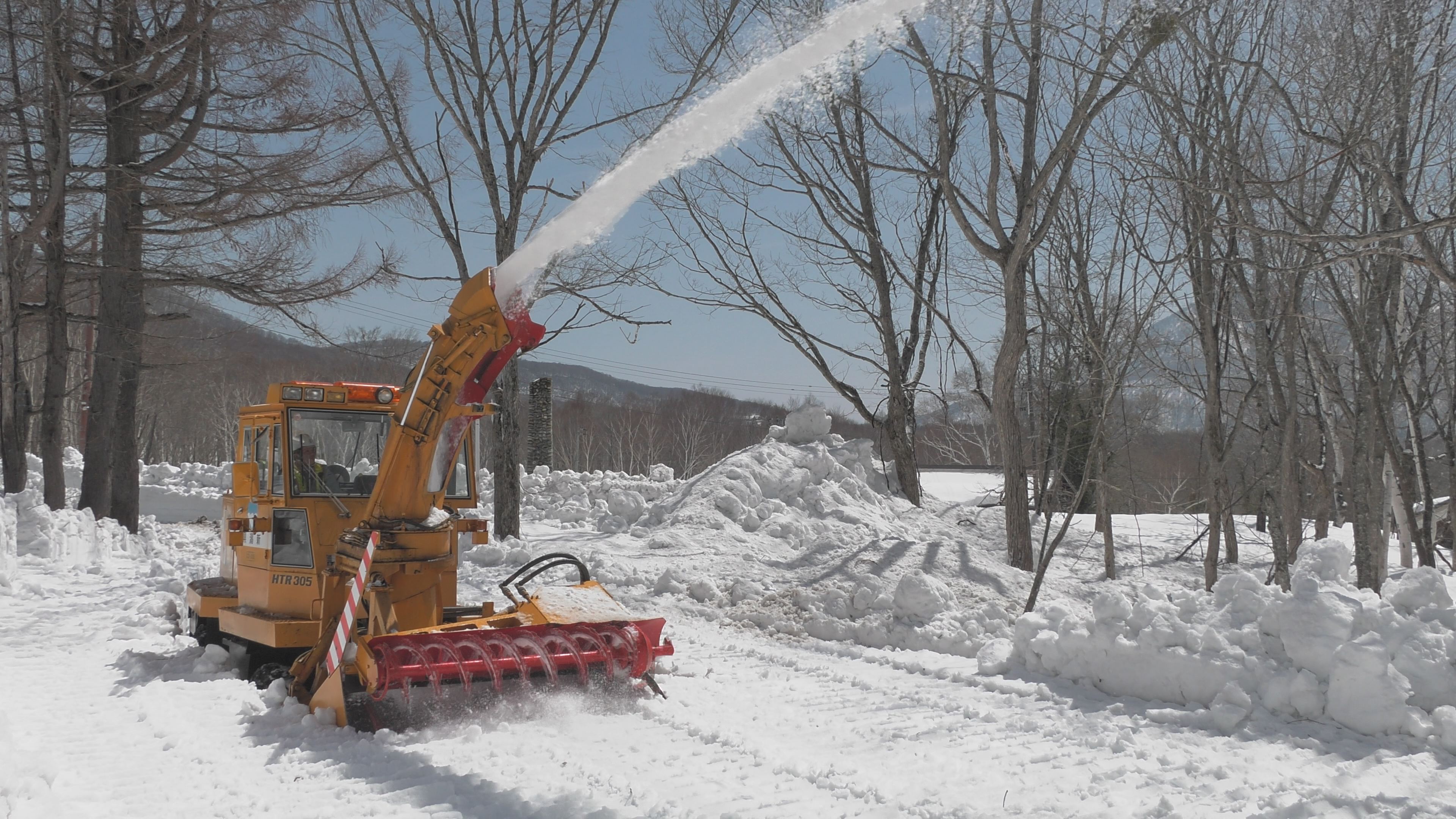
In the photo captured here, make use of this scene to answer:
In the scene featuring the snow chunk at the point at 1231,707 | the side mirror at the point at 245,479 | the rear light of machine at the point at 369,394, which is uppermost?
the rear light of machine at the point at 369,394

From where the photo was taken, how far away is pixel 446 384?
20.9 feet

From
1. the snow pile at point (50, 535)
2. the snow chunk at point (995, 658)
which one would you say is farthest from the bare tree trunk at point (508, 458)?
the snow chunk at point (995, 658)

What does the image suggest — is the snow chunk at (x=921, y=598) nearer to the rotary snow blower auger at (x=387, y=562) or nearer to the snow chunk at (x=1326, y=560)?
the rotary snow blower auger at (x=387, y=562)

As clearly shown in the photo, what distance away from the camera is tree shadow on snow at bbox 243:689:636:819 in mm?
4719

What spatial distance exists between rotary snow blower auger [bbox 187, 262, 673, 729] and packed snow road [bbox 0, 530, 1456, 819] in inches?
12.2

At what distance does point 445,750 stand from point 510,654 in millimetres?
794

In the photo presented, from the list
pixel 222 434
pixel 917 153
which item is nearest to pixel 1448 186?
pixel 917 153

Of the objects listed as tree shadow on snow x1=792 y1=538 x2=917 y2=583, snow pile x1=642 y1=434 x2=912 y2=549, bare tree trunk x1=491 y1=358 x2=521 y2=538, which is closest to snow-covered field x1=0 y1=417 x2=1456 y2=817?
tree shadow on snow x1=792 y1=538 x2=917 y2=583

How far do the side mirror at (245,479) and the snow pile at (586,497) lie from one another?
9.85m

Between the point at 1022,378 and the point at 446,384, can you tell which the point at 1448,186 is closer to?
the point at 1022,378

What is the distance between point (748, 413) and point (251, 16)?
72.7 meters

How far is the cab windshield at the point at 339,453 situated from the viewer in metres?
7.65

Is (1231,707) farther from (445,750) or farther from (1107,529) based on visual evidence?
(1107,529)

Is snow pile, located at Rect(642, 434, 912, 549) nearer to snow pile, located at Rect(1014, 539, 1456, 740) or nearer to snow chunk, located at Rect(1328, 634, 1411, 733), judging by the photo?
snow pile, located at Rect(1014, 539, 1456, 740)
